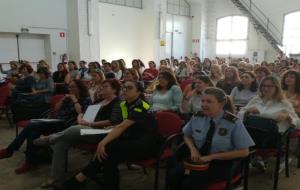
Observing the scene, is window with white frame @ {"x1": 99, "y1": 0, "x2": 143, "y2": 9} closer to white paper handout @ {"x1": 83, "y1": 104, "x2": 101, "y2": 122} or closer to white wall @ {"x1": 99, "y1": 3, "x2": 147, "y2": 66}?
white wall @ {"x1": 99, "y1": 3, "x2": 147, "y2": 66}

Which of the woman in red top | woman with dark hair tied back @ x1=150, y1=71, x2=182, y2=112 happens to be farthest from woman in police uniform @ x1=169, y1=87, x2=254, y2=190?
Result: the woman in red top

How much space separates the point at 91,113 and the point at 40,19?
7.91 m

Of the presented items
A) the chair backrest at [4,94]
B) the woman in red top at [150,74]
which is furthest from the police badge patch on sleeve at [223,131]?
the woman in red top at [150,74]

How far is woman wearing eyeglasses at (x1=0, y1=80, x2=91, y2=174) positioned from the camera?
3.54 m

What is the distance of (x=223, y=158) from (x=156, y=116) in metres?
1.05

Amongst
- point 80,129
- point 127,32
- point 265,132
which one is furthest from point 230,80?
point 127,32

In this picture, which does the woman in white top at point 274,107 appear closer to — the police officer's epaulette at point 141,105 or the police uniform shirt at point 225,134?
the police uniform shirt at point 225,134

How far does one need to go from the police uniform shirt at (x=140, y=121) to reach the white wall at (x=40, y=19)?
316 inches

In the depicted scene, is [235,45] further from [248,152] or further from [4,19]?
[248,152]

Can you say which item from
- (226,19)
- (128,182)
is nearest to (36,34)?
(128,182)

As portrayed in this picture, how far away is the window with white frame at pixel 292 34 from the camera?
14273mm

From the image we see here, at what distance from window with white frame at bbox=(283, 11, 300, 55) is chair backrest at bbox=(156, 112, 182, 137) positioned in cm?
1336

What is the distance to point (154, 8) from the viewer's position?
13.7 metres

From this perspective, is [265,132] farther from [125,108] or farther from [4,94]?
[4,94]
